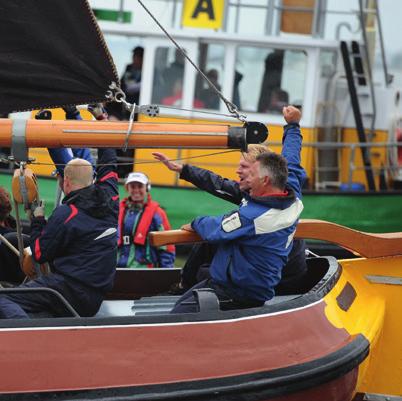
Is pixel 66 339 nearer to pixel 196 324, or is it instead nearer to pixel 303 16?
pixel 196 324

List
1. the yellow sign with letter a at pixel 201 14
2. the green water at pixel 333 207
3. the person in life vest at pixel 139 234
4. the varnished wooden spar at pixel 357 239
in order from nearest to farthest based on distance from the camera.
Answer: the varnished wooden spar at pixel 357 239
the person in life vest at pixel 139 234
the green water at pixel 333 207
the yellow sign with letter a at pixel 201 14

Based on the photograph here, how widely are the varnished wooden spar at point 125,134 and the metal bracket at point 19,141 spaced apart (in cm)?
2

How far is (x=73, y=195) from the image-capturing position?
6.46 metres

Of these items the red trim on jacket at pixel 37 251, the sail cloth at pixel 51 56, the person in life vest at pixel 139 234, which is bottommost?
the person in life vest at pixel 139 234

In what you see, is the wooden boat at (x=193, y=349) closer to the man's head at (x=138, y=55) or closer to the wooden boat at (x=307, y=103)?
the wooden boat at (x=307, y=103)

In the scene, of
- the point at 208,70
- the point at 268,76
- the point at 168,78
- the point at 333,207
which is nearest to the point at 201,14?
the point at 208,70

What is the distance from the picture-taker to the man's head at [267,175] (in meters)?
A: 6.21


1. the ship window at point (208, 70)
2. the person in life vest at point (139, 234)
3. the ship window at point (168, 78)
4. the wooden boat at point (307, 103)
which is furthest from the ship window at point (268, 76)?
the person in life vest at point (139, 234)

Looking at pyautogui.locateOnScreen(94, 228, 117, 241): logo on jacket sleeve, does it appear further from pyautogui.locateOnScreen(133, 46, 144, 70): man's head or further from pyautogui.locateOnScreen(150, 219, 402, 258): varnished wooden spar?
pyautogui.locateOnScreen(133, 46, 144, 70): man's head

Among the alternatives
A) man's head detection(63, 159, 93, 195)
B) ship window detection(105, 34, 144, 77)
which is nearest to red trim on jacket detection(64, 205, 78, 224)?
man's head detection(63, 159, 93, 195)

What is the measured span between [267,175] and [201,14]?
335 inches

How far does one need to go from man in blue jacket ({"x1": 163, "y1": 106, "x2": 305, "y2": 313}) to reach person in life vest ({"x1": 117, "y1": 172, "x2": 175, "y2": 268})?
3.49 meters

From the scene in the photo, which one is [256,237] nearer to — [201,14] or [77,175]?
A: [77,175]

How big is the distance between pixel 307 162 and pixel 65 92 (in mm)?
8557
